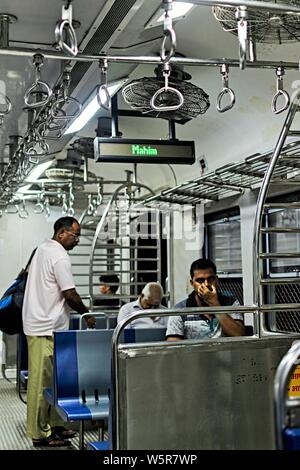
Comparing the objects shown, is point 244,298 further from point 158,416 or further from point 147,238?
point 158,416

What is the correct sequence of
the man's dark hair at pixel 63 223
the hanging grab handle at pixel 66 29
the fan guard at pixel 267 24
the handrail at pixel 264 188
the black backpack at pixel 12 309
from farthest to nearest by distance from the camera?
the black backpack at pixel 12 309 < the man's dark hair at pixel 63 223 < the fan guard at pixel 267 24 < the handrail at pixel 264 188 < the hanging grab handle at pixel 66 29

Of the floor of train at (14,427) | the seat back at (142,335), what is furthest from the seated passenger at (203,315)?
the floor of train at (14,427)

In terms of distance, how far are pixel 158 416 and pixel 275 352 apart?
0.65 meters

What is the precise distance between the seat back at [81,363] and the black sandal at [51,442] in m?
0.79

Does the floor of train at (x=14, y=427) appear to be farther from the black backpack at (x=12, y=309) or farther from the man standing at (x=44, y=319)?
the black backpack at (x=12, y=309)

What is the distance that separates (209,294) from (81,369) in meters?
1.01

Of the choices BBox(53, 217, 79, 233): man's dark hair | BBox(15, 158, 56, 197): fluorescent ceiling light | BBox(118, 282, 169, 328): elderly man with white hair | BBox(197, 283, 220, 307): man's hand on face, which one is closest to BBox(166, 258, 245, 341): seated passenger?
BBox(197, 283, 220, 307): man's hand on face

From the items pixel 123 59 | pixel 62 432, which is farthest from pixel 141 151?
pixel 62 432

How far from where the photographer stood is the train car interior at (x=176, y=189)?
238cm

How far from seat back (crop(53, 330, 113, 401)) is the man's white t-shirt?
21.2 inches

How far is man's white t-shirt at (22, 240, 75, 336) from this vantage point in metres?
4.34

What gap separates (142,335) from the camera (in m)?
4.02

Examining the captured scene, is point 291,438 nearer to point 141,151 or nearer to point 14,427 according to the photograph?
point 141,151
